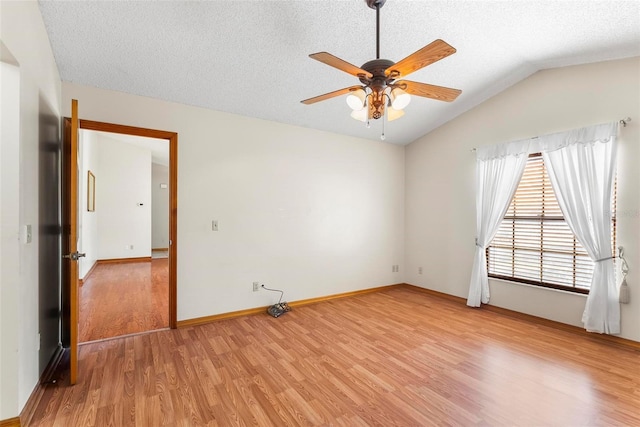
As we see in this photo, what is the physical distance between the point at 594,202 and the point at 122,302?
Result: 19.7 ft

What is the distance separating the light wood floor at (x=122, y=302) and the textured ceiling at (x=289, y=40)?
2.59m

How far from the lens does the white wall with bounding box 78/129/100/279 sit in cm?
498

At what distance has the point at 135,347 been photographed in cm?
277

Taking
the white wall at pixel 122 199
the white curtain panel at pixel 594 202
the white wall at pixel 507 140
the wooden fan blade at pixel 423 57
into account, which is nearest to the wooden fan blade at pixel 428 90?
the wooden fan blade at pixel 423 57

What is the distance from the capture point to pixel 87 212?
563 cm

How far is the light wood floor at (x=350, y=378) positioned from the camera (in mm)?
1846

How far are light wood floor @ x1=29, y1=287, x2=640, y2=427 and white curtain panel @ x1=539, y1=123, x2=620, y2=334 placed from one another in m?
0.35

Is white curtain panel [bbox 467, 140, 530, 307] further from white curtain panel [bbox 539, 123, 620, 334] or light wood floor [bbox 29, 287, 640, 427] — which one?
light wood floor [bbox 29, 287, 640, 427]

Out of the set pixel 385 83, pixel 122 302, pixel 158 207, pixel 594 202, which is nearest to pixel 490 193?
pixel 594 202

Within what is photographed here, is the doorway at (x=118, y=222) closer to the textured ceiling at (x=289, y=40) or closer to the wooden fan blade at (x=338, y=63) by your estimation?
the textured ceiling at (x=289, y=40)

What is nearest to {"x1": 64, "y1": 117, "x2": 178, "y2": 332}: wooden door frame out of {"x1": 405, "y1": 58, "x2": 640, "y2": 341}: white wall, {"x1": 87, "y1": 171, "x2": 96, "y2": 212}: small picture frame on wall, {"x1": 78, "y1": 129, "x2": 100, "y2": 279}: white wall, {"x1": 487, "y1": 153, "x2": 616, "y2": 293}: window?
{"x1": 78, "y1": 129, "x2": 100, "y2": 279}: white wall

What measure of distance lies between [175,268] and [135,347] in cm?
84

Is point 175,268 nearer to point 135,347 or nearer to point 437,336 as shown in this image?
point 135,347

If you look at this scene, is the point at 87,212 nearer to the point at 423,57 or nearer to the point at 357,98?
the point at 357,98
